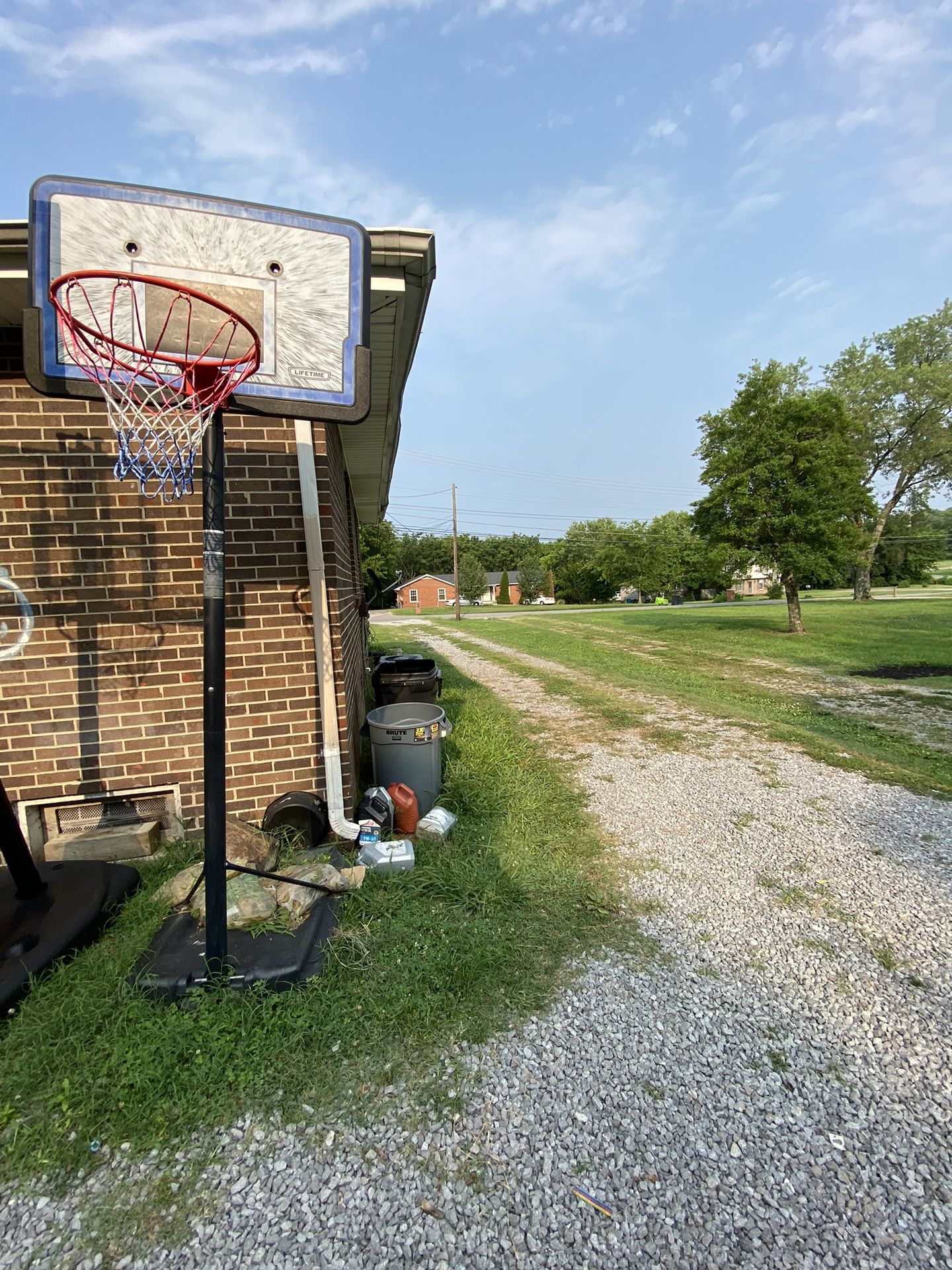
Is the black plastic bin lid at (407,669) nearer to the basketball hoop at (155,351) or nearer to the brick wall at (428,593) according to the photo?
the basketball hoop at (155,351)

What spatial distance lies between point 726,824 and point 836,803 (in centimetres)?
105

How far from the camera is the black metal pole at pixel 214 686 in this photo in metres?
2.21

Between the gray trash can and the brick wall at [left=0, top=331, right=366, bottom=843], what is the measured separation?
579 millimetres

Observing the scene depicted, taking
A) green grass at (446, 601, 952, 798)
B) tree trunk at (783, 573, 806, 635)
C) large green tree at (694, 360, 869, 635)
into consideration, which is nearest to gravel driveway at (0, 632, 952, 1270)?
green grass at (446, 601, 952, 798)

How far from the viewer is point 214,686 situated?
2.23 meters

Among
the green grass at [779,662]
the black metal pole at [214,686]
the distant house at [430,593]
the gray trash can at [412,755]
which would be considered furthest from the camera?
the distant house at [430,593]

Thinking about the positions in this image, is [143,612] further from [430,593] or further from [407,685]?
[430,593]

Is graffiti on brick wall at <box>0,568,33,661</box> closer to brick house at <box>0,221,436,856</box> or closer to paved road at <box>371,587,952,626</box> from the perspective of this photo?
brick house at <box>0,221,436,856</box>

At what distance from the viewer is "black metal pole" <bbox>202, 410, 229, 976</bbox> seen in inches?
87.0

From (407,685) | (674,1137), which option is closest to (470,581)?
(407,685)

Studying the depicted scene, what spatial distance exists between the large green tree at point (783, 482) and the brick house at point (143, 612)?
14754 millimetres

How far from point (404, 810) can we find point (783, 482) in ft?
52.1

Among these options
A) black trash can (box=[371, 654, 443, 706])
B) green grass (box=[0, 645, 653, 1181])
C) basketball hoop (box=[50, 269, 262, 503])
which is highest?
basketball hoop (box=[50, 269, 262, 503])

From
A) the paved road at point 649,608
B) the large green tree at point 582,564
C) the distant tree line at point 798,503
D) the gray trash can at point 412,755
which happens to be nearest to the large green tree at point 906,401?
the distant tree line at point 798,503
